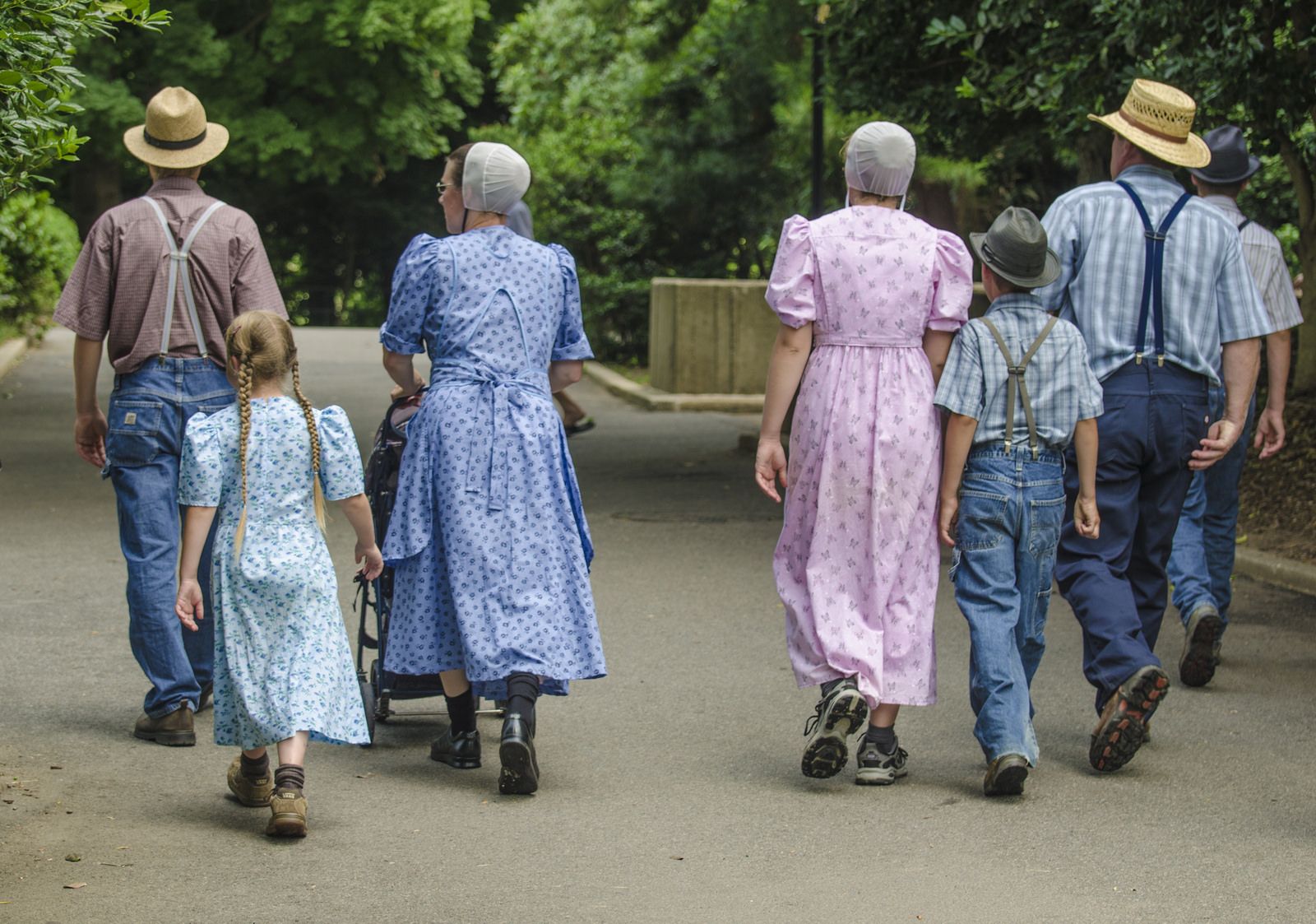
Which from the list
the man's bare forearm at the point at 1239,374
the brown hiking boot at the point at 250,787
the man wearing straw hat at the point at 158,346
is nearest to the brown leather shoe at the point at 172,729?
the man wearing straw hat at the point at 158,346

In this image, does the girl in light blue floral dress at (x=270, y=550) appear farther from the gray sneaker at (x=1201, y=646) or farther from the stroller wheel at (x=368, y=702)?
the gray sneaker at (x=1201, y=646)

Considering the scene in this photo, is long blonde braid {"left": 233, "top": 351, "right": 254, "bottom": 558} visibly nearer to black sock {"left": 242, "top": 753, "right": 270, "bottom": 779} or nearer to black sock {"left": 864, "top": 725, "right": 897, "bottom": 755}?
black sock {"left": 242, "top": 753, "right": 270, "bottom": 779}

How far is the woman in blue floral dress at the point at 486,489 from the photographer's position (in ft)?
18.2

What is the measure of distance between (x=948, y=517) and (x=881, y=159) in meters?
1.10

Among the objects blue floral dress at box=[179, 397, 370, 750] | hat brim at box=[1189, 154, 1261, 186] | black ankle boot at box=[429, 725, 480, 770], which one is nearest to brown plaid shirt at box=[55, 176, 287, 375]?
blue floral dress at box=[179, 397, 370, 750]

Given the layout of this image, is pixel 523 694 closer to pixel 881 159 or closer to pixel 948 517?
pixel 948 517

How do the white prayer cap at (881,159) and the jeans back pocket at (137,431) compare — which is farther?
the jeans back pocket at (137,431)

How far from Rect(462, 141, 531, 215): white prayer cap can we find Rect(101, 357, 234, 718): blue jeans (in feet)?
3.65

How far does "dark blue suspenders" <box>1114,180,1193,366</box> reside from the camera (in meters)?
5.93

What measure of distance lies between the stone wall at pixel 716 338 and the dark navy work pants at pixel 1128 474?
12211 millimetres


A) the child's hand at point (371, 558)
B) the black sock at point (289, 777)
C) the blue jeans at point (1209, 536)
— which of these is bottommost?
the black sock at point (289, 777)

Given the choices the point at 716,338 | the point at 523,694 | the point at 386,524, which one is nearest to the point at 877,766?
the point at 523,694

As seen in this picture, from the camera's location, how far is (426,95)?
117ft

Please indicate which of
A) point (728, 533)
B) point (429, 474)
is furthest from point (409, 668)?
point (728, 533)
